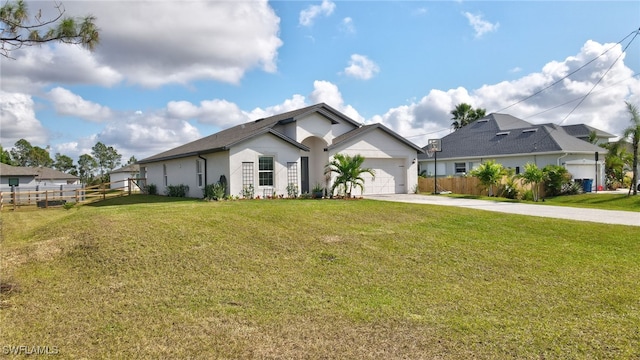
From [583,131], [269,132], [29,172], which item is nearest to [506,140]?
[583,131]

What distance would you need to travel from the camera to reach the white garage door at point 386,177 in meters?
25.4

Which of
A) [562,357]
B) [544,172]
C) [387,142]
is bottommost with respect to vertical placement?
[562,357]

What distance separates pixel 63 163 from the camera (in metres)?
87.0

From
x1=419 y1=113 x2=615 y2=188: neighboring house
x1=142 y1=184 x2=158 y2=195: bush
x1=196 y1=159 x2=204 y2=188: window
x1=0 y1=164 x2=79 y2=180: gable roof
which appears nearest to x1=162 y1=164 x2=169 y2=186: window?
x1=142 y1=184 x2=158 y2=195: bush

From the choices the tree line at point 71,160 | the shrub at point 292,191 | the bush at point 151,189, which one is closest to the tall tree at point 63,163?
the tree line at point 71,160

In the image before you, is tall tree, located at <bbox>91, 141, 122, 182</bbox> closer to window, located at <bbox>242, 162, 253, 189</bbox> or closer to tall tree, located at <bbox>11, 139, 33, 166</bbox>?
tall tree, located at <bbox>11, 139, 33, 166</bbox>

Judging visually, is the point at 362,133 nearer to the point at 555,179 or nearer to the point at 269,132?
the point at 269,132

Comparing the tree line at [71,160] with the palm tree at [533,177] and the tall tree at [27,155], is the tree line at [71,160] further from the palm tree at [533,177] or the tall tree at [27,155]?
the palm tree at [533,177]

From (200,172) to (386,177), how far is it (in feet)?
36.7

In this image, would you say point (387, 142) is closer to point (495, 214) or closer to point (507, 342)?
point (495, 214)

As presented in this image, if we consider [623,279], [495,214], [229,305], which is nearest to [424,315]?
[229,305]

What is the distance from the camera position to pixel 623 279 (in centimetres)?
789

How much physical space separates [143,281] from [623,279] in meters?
8.88

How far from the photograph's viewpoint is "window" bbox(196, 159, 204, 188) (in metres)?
23.1
